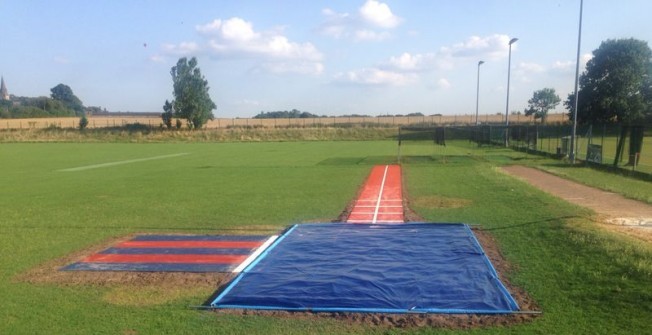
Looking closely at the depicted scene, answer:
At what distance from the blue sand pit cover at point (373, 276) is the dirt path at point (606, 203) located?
3.64 m

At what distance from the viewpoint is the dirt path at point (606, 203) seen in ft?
34.7

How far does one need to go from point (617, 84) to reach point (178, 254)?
6902cm

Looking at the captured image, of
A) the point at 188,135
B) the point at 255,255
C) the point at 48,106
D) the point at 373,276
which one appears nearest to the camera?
the point at 373,276

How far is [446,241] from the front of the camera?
9.12 metres

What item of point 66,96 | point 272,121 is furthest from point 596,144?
point 66,96

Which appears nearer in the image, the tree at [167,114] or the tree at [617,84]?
the tree at [617,84]

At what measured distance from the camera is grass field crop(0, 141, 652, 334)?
219 inches

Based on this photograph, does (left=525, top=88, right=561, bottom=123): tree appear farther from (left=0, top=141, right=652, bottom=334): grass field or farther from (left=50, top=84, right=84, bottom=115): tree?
(left=50, top=84, right=84, bottom=115): tree

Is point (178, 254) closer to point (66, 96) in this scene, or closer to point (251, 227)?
point (251, 227)

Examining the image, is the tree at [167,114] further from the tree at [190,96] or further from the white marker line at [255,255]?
the white marker line at [255,255]

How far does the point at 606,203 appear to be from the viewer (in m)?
13.6

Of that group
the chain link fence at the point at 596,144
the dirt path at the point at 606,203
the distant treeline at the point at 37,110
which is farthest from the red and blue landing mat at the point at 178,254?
the distant treeline at the point at 37,110

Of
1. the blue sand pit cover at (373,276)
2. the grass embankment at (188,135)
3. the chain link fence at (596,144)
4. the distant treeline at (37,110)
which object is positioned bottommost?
the grass embankment at (188,135)

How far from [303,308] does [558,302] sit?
9.80ft
